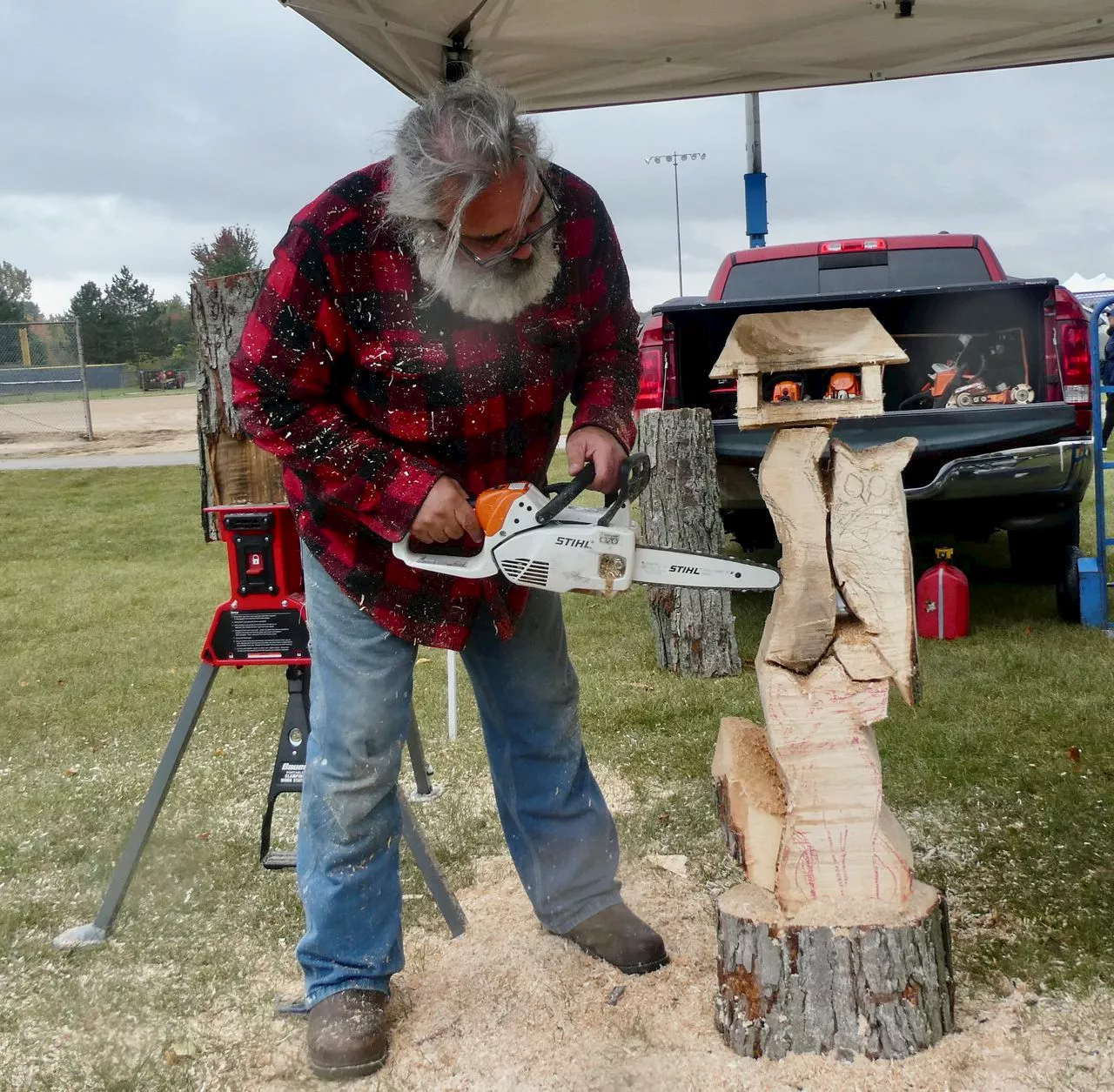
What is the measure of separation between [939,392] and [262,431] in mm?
3765

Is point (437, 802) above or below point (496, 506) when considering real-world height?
below

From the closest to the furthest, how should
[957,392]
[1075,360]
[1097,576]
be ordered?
[1075,360] → [957,392] → [1097,576]

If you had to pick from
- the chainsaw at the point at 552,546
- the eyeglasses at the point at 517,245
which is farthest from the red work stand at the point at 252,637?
the eyeglasses at the point at 517,245

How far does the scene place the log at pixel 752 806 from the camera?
2.24 metres

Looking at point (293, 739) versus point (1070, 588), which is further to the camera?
point (1070, 588)

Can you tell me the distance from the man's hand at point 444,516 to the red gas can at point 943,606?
3.64 m

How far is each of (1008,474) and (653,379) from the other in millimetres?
1610

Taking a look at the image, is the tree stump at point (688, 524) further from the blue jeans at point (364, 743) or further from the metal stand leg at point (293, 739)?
the blue jeans at point (364, 743)

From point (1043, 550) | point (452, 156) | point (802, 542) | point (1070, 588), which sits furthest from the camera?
point (1043, 550)

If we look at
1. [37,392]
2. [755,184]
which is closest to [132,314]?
[37,392]

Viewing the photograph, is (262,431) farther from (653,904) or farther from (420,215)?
(653,904)

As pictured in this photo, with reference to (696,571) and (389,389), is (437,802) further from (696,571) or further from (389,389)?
(389,389)

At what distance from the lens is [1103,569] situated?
5.28m

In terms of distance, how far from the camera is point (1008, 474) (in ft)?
15.3
